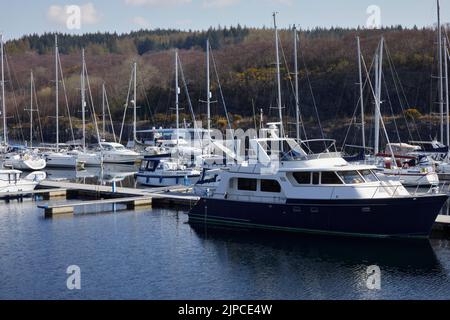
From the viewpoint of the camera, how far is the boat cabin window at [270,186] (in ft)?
95.0

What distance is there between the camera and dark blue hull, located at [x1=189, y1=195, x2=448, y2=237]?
87.1 feet

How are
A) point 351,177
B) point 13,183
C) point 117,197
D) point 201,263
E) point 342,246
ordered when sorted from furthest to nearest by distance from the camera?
point 13,183
point 117,197
point 351,177
point 342,246
point 201,263

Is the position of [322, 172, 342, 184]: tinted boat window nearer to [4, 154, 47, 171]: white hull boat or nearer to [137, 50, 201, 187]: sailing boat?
[137, 50, 201, 187]: sailing boat

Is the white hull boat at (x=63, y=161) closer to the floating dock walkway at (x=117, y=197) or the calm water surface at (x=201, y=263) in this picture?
the floating dock walkway at (x=117, y=197)

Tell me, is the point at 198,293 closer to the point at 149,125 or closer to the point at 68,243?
the point at 68,243

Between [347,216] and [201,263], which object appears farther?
[347,216]

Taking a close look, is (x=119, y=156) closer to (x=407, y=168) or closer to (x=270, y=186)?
(x=407, y=168)

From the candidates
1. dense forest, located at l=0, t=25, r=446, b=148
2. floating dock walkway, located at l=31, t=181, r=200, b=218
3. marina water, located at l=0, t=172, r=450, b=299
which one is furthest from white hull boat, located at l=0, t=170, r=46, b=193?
dense forest, located at l=0, t=25, r=446, b=148

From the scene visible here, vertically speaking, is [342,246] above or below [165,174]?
below

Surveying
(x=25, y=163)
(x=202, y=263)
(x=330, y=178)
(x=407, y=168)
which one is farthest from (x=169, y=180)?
(x=25, y=163)

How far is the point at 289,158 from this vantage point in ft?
95.1

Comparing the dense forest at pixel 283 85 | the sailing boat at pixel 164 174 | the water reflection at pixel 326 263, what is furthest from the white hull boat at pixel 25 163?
the water reflection at pixel 326 263

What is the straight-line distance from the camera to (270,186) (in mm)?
29203

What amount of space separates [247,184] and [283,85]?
55048mm
